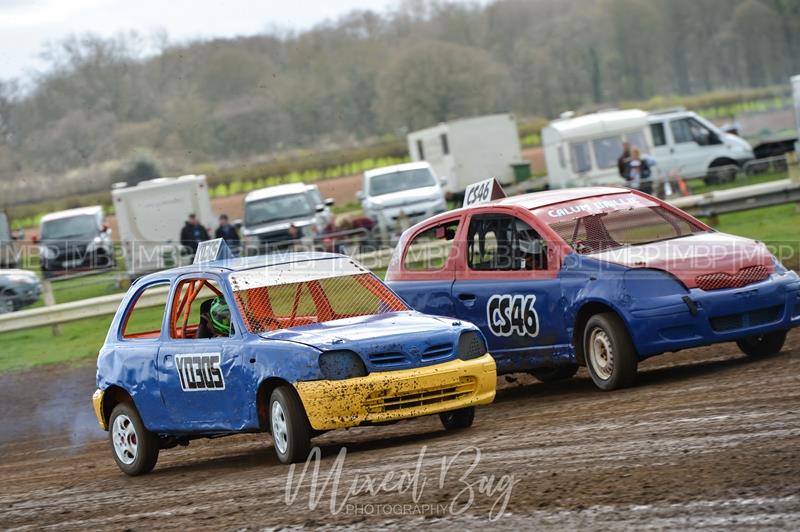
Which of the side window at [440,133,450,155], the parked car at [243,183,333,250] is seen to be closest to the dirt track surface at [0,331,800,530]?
the parked car at [243,183,333,250]

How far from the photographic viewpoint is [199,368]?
8531 millimetres

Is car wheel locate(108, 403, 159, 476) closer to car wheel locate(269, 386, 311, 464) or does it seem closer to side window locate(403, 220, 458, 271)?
car wheel locate(269, 386, 311, 464)

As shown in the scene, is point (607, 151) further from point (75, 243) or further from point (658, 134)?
point (75, 243)

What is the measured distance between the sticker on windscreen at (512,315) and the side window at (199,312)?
223cm

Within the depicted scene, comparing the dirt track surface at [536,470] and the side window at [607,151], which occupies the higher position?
the side window at [607,151]

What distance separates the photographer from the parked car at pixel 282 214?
2805 cm

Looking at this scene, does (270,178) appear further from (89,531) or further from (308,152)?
(89,531)

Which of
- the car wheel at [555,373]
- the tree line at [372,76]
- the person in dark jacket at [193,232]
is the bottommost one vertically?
the car wheel at [555,373]

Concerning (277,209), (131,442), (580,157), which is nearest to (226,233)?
(277,209)

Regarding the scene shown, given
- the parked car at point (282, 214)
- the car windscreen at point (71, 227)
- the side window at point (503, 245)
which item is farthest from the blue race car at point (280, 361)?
the car windscreen at point (71, 227)

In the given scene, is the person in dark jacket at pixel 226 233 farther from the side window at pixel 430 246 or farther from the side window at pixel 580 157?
the side window at pixel 430 246

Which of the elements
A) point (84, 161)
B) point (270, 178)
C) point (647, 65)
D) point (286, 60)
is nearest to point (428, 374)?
point (84, 161)

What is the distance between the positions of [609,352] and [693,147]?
23301mm

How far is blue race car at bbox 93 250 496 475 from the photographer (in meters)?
7.75
